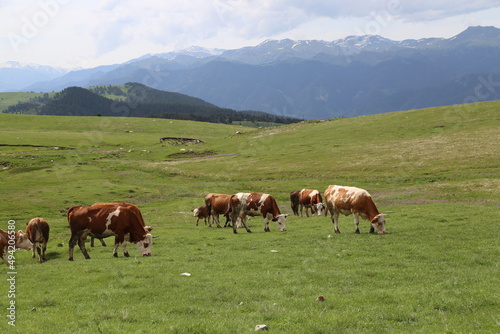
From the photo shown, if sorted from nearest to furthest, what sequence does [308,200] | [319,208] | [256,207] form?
[256,207] → [319,208] → [308,200]

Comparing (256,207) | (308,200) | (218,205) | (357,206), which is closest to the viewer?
(357,206)

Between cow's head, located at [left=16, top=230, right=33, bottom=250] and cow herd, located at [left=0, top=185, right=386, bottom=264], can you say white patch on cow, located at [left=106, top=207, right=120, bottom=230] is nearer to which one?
cow herd, located at [left=0, top=185, right=386, bottom=264]

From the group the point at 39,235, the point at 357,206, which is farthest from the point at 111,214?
the point at 357,206

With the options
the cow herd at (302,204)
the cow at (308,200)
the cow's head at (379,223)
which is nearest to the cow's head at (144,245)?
the cow herd at (302,204)

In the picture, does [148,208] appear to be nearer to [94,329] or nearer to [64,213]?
[64,213]

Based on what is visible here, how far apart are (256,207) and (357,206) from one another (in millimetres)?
8229

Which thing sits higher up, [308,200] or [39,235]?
[39,235]

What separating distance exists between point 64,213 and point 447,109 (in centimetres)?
11147

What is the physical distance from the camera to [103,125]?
18188cm

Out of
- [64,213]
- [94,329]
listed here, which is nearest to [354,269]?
[94,329]

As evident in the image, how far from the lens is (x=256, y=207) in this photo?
2938 cm

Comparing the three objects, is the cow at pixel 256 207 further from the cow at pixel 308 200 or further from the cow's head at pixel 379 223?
the cow at pixel 308 200

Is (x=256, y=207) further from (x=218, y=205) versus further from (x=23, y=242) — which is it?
(x=23, y=242)

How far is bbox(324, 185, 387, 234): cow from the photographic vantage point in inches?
945
